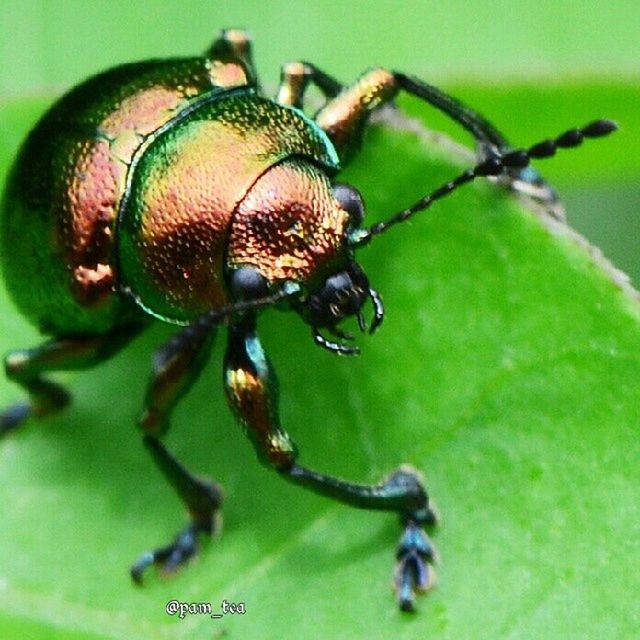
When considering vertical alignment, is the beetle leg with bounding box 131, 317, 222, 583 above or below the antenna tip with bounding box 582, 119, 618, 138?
below

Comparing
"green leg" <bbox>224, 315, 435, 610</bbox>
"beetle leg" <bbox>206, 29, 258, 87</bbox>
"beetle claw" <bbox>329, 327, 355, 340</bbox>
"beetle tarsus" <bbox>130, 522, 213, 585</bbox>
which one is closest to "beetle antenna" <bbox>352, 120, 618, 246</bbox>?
"beetle claw" <bbox>329, 327, 355, 340</bbox>

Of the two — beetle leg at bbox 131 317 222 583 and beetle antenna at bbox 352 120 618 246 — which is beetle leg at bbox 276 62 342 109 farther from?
beetle leg at bbox 131 317 222 583

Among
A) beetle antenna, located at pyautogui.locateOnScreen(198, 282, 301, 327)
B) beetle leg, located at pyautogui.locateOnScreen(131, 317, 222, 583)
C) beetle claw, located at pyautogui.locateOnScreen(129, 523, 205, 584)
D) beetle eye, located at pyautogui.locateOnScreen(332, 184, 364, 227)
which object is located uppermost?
beetle eye, located at pyautogui.locateOnScreen(332, 184, 364, 227)

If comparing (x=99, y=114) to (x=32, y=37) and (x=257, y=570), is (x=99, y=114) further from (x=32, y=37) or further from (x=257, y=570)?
(x=257, y=570)

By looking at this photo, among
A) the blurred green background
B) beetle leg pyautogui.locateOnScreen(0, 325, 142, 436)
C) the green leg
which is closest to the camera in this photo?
the green leg

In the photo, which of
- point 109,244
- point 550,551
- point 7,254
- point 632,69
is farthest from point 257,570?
point 632,69

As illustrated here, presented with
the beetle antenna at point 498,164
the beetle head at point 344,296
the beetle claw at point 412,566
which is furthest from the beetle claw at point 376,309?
the beetle claw at point 412,566

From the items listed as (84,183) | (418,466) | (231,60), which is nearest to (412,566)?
(418,466)
